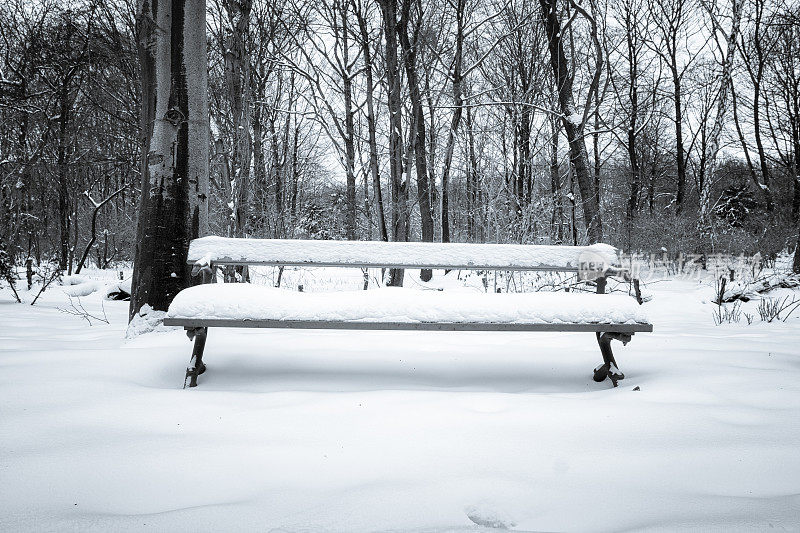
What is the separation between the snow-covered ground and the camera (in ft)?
4.32

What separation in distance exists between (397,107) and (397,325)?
7.04 meters

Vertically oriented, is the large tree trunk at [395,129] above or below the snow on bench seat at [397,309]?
above

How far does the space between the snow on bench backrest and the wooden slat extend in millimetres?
795

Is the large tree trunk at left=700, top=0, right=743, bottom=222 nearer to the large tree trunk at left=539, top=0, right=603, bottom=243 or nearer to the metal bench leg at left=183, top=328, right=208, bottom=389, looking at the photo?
the large tree trunk at left=539, top=0, right=603, bottom=243

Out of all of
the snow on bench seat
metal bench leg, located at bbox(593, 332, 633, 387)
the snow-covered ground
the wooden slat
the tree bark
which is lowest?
the snow-covered ground

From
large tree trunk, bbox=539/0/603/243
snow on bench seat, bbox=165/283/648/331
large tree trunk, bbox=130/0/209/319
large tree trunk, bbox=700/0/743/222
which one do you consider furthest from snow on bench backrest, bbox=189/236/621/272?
large tree trunk, bbox=700/0/743/222

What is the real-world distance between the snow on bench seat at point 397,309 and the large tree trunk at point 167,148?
1207 millimetres

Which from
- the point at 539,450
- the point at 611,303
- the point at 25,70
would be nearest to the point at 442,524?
the point at 539,450

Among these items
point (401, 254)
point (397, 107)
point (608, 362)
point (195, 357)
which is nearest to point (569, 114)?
point (397, 107)

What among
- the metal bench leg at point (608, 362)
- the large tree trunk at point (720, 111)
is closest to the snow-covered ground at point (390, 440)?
the metal bench leg at point (608, 362)

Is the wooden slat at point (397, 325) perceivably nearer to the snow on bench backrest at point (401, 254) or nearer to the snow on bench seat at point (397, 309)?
the snow on bench seat at point (397, 309)

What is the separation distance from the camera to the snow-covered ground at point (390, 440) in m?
1.32

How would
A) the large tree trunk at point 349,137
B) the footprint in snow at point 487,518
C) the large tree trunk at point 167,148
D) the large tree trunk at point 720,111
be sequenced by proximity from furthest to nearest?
the large tree trunk at point 720,111 → the large tree trunk at point 349,137 → the large tree trunk at point 167,148 → the footprint in snow at point 487,518

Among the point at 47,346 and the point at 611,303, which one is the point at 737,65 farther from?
the point at 47,346
